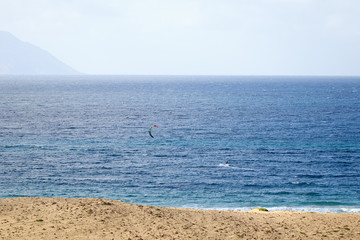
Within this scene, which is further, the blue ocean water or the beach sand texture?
the blue ocean water

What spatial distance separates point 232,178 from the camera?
209 ft

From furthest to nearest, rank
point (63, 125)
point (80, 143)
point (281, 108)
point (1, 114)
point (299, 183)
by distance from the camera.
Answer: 1. point (281, 108)
2. point (1, 114)
3. point (63, 125)
4. point (80, 143)
5. point (299, 183)

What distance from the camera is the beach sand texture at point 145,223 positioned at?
97.3 ft

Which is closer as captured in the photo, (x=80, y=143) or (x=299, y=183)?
(x=299, y=183)

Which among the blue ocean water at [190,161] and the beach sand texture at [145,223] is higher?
the beach sand texture at [145,223]

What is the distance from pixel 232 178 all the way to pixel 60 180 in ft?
95.3

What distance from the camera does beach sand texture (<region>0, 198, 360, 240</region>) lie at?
29.7 m

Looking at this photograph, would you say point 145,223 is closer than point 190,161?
Yes

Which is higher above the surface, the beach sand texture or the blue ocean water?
the beach sand texture

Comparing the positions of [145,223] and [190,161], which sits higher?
[145,223]

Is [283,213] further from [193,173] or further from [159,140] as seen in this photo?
[159,140]

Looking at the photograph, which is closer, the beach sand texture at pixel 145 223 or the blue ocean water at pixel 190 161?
the beach sand texture at pixel 145 223

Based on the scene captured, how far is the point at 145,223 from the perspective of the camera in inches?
1260

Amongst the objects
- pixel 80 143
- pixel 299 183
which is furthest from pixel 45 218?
pixel 80 143
